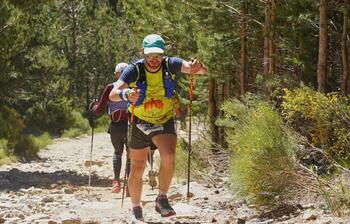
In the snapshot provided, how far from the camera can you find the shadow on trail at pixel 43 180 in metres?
13.8

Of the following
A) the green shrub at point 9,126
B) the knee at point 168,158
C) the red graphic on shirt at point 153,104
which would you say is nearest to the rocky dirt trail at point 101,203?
the knee at point 168,158

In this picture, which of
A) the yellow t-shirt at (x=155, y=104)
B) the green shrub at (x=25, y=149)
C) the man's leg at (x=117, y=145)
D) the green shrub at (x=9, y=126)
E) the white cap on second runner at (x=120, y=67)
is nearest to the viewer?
the yellow t-shirt at (x=155, y=104)

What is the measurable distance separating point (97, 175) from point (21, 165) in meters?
3.47

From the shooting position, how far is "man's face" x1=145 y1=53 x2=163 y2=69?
7082 mm

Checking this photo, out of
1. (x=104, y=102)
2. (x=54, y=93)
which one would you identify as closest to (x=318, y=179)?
(x=104, y=102)

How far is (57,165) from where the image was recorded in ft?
64.2

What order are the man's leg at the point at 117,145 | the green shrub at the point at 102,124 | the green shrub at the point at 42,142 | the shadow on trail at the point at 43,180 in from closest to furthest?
the man's leg at the point at 117,145 → the shadow on trail at the point at 43,180 → the green shrub at the point at 42,142 → the green shrub at the point at 102,124

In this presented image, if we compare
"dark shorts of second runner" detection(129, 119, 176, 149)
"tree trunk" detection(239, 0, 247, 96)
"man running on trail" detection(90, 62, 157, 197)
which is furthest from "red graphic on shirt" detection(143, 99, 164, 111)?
"tree trunk" detection(239, 0, 247, 96)

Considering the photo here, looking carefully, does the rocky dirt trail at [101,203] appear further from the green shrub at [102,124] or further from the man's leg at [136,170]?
the green shrub at [102,124]

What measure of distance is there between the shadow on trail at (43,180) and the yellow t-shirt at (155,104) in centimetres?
657

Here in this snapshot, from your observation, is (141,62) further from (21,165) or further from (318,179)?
(21,165)

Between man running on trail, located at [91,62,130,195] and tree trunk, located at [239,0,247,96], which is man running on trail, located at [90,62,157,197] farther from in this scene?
tree trunk, located at [239,0,247,96]

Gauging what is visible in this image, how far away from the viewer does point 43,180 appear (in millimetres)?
14938

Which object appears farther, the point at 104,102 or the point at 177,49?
the point at 177,49
